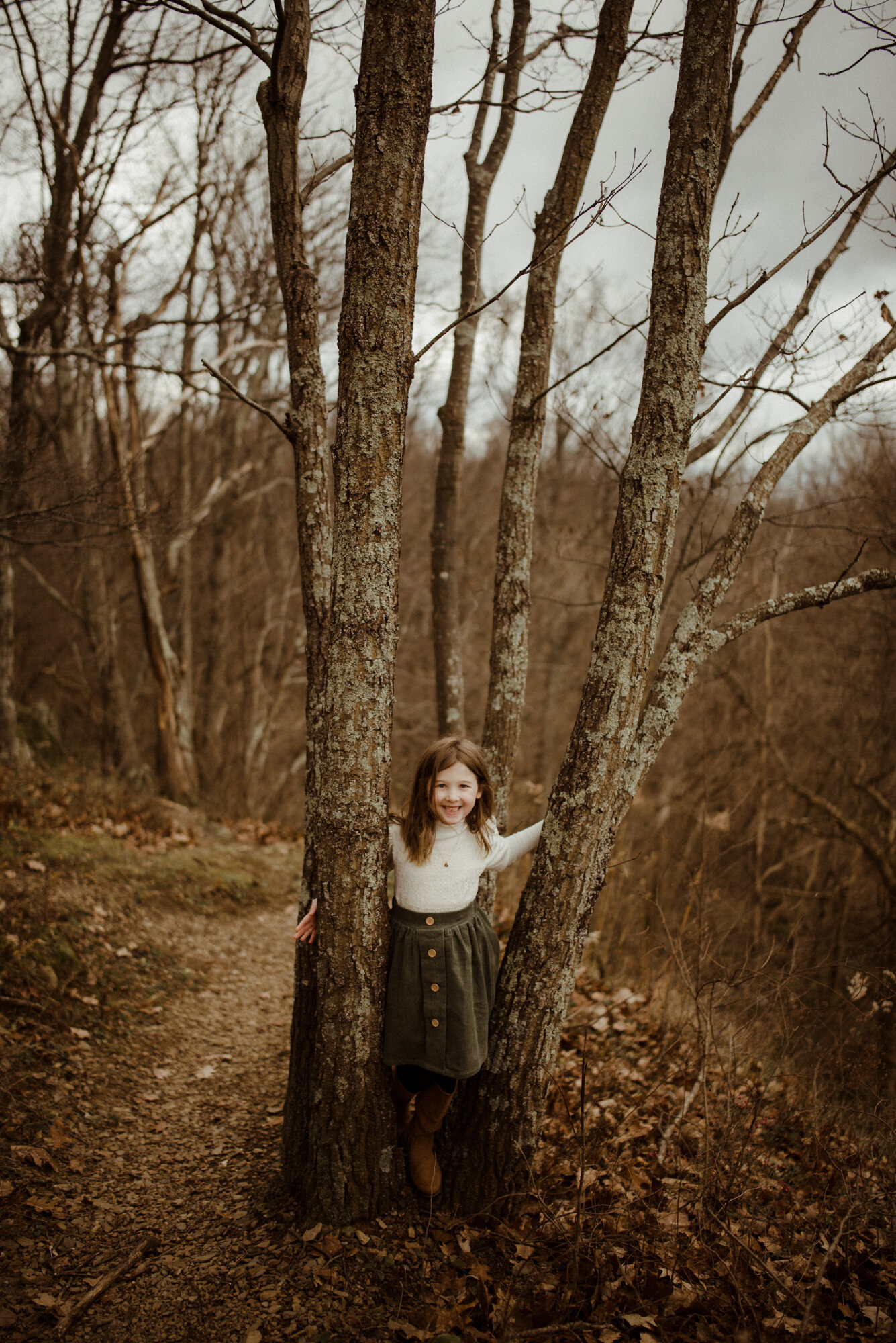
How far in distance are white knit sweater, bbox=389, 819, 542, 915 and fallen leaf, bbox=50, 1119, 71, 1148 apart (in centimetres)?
182

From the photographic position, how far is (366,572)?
245 centimetres

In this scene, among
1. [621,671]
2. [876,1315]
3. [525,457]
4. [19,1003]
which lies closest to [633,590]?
[621,671]

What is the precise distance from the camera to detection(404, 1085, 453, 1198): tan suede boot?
9.00 feet

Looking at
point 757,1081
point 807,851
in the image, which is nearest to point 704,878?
point 757,1081

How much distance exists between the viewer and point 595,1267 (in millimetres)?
2377

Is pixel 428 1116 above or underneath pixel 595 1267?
above

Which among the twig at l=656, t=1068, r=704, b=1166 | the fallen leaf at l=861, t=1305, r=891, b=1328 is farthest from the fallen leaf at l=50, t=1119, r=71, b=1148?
the fallen leaf at l=861, t=1305, r=891, b=1328

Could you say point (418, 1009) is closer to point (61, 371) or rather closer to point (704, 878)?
point (704, 878)

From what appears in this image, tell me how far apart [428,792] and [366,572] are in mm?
902

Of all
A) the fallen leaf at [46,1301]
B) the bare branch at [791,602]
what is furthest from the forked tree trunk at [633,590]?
the fallen leaf at [46,1301]

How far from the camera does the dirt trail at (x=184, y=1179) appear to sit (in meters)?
2.37

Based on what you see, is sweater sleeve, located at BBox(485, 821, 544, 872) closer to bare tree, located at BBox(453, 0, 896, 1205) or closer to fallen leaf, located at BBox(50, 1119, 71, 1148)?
bare tree, located at BBox(453, 0, 896, 1205)

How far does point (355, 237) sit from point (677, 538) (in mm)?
6265

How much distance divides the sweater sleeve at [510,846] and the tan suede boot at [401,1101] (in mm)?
849
